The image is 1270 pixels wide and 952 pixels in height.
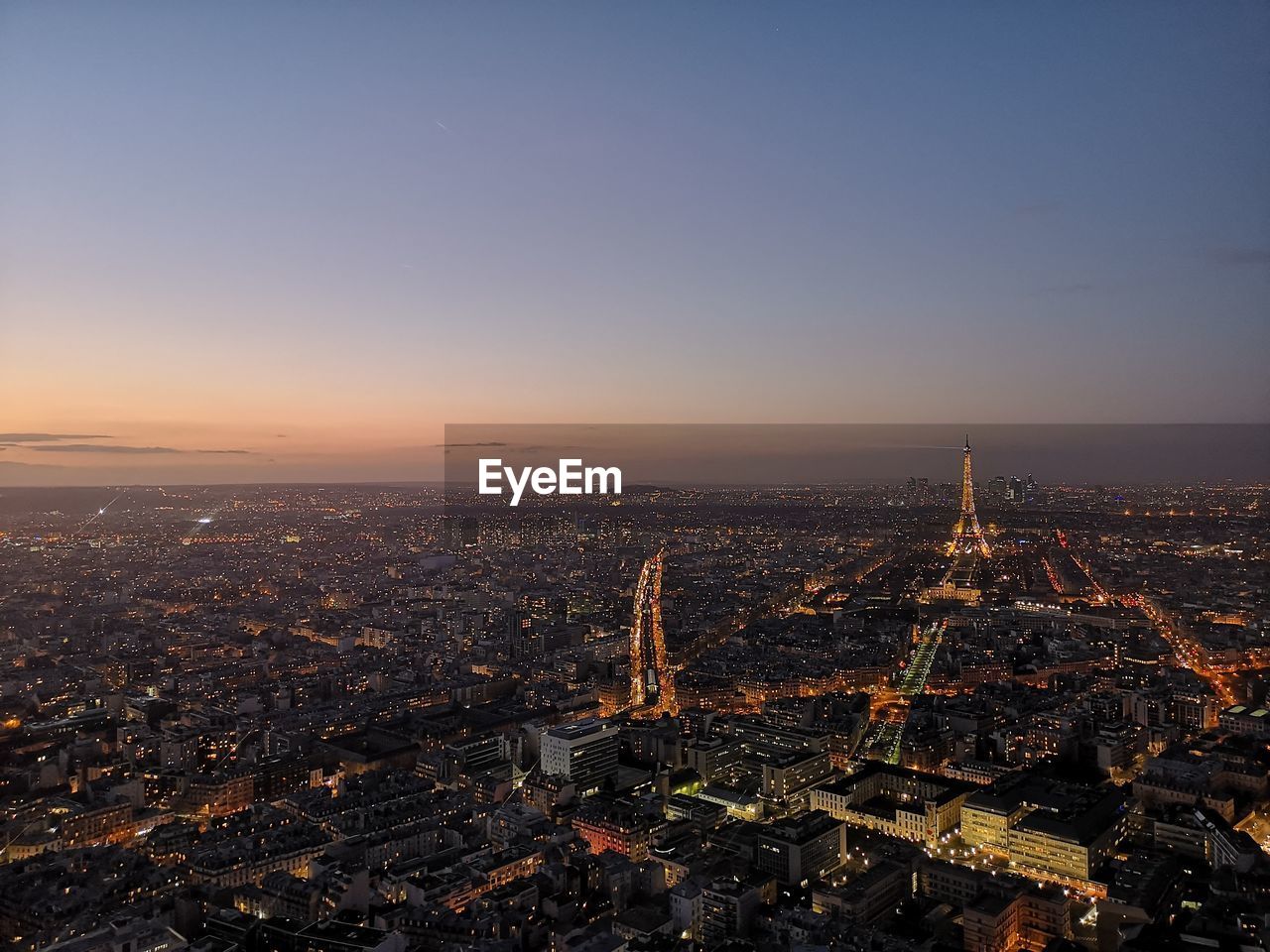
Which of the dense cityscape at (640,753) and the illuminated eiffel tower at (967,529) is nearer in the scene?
the dense cityscape at (640,753)

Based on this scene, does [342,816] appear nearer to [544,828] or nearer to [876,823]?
[544,828]

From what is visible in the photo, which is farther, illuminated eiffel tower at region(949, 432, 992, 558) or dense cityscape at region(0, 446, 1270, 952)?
illuminated eiffel tower at region(949, 432, 992, 558)

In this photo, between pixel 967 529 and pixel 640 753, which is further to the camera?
pixel 967 529

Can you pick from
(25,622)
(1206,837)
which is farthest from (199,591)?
(1206,837)
